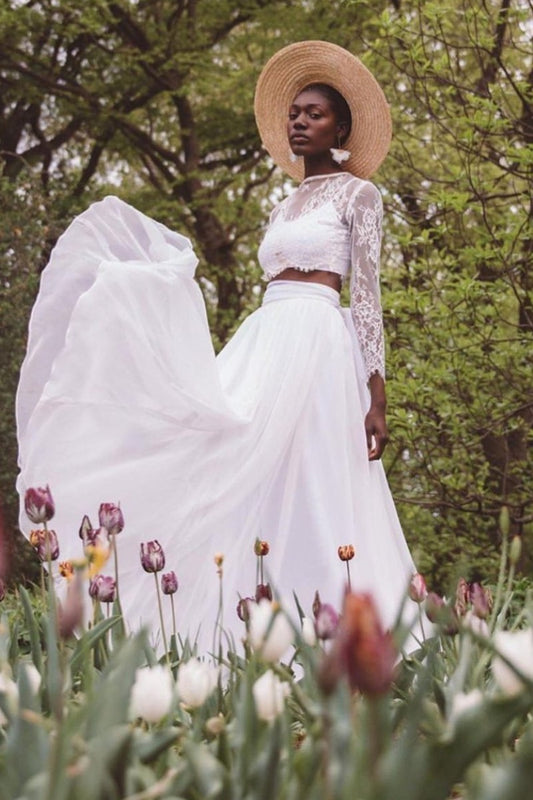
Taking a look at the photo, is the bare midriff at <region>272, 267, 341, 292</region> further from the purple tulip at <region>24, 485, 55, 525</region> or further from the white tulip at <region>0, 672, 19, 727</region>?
the white tulip at <region>0, 672, 19, 727</region>

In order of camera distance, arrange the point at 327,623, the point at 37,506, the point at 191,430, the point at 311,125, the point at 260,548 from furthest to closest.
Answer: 1. the point at 311,125
2. the point at 191,430
3. the point at 260,548
4. the point at 37,506
5. the point at 327,623

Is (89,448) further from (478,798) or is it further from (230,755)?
(478,798)

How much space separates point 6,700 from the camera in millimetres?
1409

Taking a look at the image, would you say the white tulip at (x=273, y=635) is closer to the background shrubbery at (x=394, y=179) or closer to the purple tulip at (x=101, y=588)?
the purple tulip at (x=101, y=588)

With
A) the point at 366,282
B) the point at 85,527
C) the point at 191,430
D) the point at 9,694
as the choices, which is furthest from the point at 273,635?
the point at 366,282

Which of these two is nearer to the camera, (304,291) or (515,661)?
(515,661)

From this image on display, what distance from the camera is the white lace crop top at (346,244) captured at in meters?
3.65

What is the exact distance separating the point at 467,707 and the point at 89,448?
1.97 metres

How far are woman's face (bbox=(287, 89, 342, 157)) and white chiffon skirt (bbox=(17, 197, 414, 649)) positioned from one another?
51cm

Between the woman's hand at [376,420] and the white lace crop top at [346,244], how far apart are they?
47mm

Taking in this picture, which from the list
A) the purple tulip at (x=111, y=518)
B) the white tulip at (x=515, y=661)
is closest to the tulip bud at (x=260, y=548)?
the purple tulip at (x=111, y=518)

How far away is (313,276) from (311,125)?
1.83ft

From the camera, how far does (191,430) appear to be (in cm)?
331

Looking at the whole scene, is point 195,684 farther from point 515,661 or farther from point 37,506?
point 37,506
